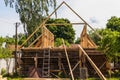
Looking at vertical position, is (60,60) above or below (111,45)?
below

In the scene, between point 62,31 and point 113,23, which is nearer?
point 113,23

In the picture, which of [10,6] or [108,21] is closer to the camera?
[10,6]

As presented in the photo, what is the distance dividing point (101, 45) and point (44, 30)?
23.8 ft

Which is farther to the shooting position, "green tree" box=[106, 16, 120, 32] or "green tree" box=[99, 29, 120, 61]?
"green tree" box=[106, 16, 120, 32]

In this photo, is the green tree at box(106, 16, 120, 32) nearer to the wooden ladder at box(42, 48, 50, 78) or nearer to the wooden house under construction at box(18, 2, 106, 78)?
the wooden house under construction at box(18, 2, 106, 78)

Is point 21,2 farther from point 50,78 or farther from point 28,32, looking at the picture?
point 50,78

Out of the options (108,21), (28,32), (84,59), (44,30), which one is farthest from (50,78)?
(108,21)

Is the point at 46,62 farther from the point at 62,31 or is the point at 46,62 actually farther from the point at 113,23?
the point at 62,31

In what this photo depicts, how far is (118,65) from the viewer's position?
38688 millimetres

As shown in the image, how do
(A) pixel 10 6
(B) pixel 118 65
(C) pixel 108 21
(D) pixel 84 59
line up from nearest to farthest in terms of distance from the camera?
(D) pixel 84 59 → (B) pixel 118 65 → (A) pixel 10 6 → (C) pixel 108 21

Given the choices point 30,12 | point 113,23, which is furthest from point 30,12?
point 113,23

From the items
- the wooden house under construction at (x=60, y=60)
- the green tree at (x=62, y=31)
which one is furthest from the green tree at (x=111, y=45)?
the green tree at (x=62, y=31)

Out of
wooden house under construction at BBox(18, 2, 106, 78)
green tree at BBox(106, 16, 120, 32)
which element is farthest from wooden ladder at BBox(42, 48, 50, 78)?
green tree at BBox(106, 16, 120, 32)

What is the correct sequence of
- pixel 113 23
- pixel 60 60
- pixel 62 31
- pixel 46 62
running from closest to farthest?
pixel 60 60, pixel 46 62, pixel 113 23, pixel 62 31
